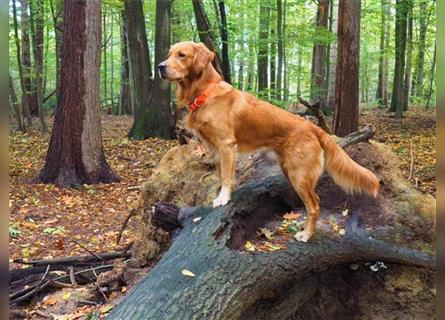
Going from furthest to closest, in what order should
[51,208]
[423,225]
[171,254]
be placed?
[51,208], [423,225], [171,254]

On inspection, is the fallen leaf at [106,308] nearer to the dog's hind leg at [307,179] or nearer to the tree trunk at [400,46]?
the dog's hind leg at [307,179]

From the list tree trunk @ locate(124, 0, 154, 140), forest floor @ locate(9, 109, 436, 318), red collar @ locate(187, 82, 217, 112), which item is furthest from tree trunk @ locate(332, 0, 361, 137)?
tree trunk @ locate(124, 0, 154, 140)

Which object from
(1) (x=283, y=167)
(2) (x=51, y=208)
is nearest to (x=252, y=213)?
(1) (x=283, y=167)

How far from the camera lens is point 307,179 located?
4.35 m

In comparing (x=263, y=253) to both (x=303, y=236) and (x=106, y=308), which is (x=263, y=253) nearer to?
(x=303, y=236)

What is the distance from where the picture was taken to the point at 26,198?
9086 millimetres

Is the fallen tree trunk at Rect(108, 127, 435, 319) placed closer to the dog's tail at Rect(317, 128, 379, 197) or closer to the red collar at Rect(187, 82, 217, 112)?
the dog's tail at Rect(317, 128, 379, 197)

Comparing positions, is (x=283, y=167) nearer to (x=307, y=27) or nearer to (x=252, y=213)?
(x=252, y=213)

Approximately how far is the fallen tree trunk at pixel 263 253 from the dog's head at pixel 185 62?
4.25 ft

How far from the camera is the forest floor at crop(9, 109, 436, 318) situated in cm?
726

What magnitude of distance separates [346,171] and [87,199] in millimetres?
6173

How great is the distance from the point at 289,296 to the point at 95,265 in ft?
9.42

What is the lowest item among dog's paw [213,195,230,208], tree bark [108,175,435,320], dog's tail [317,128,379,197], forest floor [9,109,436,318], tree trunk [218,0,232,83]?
forest floor [9,109,436,318]

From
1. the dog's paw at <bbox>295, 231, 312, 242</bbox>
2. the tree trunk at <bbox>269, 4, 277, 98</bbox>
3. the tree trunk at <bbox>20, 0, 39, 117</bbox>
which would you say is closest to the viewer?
the dog's paw at <bbox>295, 231, 312, 242</bbox>
